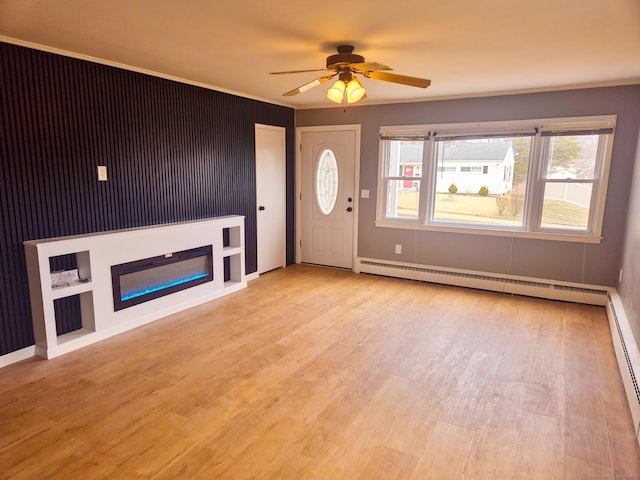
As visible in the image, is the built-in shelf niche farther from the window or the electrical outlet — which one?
A: the window

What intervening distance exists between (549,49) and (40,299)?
13.7ft

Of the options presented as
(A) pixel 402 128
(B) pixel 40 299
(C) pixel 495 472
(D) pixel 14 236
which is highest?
(A) pixel 402 128

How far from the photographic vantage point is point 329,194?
5836 mm

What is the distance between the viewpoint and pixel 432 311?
4191 mm

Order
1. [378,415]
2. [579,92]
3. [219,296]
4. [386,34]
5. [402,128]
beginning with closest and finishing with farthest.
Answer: [378,415] → [386,34] → [579,92] → [219,296] → [402,128]

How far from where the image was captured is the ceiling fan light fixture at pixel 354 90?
2.89 m

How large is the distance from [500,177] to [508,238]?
2.38 feet

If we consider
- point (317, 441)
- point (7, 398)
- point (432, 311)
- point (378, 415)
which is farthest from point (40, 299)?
point (432, 311)

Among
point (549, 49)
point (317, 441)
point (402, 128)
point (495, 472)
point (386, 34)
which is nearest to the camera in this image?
point (495, 472)

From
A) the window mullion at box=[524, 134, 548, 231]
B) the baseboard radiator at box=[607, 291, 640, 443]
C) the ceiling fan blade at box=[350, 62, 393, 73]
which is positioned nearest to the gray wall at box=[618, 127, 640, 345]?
the baseboard radiator at box=[607, 291, 640, 443]

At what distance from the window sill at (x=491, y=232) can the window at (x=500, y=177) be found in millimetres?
12

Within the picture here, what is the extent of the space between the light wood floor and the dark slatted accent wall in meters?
0.95

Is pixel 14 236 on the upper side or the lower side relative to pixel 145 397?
upper

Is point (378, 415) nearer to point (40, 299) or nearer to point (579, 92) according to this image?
point (40, 299)
